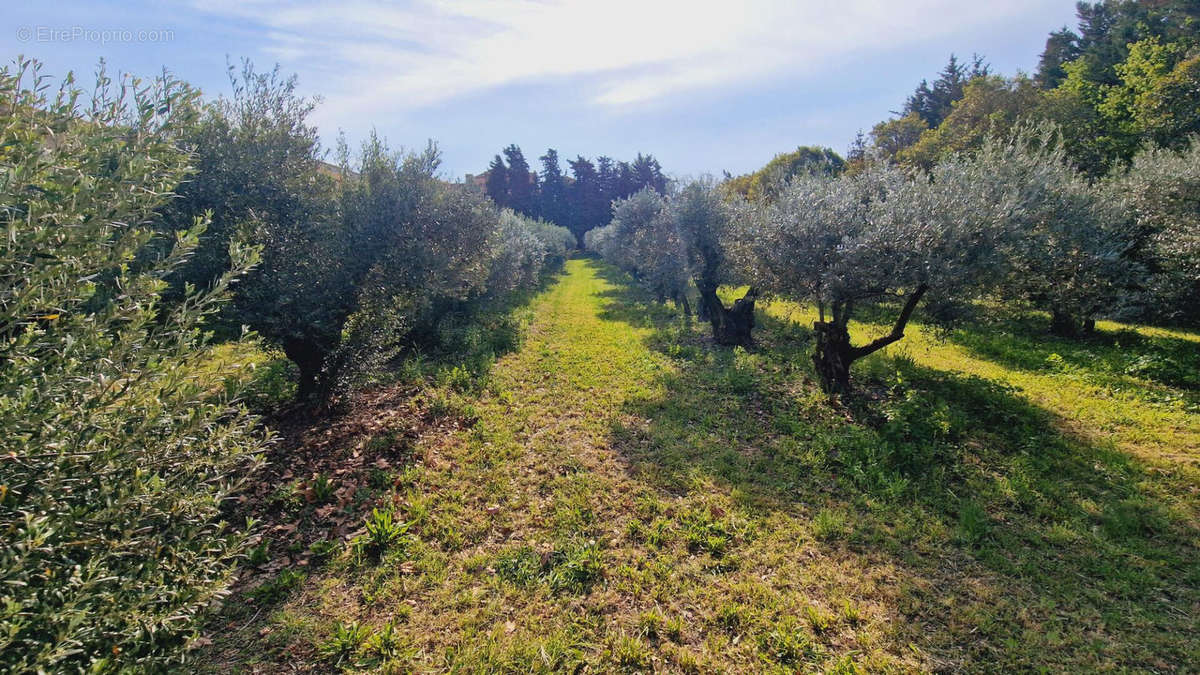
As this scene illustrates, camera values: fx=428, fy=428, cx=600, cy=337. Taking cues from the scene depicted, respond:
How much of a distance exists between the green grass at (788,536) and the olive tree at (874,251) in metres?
2.21

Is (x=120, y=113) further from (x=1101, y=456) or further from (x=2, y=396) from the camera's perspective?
(x=1101, y=456)

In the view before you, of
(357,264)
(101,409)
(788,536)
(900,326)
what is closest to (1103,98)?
(900,326)

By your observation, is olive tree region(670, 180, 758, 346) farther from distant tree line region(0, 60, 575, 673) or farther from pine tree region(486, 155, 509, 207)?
pine tree region(486, 155, 509, 207)

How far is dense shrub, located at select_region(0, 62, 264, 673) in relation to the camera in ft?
8.55

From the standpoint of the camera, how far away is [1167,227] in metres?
13.6

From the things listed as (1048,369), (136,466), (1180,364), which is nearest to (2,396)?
(136,466)

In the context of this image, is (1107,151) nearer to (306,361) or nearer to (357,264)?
(357,264)

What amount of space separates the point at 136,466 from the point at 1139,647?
Answer: 31.0ft

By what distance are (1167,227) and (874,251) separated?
12.6 meters

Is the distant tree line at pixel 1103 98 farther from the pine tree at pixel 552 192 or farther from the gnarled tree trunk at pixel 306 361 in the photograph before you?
the pine tree at pixel 552 192

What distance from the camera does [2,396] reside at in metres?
2.47

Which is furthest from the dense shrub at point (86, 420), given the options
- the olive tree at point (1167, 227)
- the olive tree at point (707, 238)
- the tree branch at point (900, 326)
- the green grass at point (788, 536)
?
the olive tree at point (1167, 227)

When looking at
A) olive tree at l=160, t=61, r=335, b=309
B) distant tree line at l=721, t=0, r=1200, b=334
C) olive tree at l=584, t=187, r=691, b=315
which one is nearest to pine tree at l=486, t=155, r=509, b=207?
distant tree line at l=721, t=0, r=1200, b=334

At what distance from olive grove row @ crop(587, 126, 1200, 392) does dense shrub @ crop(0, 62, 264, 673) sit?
440 inches
